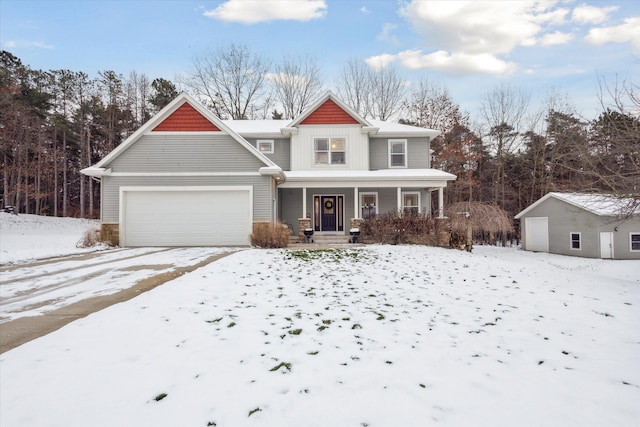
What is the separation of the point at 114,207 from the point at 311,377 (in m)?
12.9

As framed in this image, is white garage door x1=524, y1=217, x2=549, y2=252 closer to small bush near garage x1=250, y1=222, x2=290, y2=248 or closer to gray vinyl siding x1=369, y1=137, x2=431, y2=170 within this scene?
gray vinyl siding x1=369, y1=137, x2=431, y2=170

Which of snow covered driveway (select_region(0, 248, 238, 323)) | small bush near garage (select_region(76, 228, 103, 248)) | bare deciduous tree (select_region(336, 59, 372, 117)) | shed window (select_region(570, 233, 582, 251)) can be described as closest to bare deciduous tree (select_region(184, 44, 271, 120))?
bare deciduous tree (select_region(336, 59, 372, 117))

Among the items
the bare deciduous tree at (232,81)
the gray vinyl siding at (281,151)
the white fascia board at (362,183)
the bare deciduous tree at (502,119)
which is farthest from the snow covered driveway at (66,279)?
the bare deciduous tree at (502,119)

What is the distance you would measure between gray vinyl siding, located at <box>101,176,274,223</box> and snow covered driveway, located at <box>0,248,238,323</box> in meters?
3.88

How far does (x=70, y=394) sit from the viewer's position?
2236 millimetres

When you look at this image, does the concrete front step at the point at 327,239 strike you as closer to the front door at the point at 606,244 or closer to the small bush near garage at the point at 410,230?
the small bush near garage at the point at 410,230

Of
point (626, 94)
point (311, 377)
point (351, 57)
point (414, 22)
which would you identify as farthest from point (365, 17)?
point (311, 377)

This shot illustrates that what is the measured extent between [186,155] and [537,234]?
71.8 feet

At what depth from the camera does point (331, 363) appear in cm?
271

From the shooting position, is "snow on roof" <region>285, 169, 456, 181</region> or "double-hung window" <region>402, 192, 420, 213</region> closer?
"snow on roof" <region>285, 169, 456, 181</region>

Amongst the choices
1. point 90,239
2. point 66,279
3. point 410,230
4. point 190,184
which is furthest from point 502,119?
point 66,279

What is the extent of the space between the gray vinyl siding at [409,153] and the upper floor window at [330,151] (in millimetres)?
1622

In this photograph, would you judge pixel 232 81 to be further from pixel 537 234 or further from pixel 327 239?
pixel 537 234

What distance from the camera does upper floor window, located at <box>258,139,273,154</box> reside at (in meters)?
16.9
